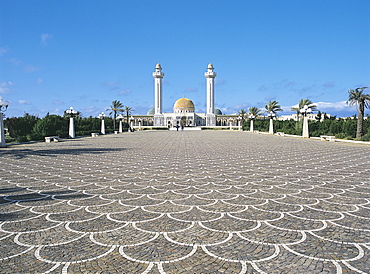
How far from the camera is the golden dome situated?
4090 inches

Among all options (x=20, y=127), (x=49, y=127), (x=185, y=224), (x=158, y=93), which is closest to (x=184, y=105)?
(x=158, y=93)

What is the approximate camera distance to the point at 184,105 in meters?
104

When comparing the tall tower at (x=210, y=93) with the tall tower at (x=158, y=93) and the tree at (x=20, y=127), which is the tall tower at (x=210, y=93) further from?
the tree at (x=20, y=127)

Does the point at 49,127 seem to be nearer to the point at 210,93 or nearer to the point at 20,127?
the point at 20,127

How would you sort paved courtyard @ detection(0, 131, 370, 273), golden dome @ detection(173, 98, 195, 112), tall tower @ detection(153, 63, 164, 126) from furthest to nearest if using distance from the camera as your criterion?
golden dome @ detection(173, 98, 195, 112) < tall tower @ detection(153, 63, 164, 126) < paved courtyard @ detection(0, 131, 370, 273)

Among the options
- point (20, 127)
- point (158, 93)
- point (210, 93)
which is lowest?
point (20, 127)

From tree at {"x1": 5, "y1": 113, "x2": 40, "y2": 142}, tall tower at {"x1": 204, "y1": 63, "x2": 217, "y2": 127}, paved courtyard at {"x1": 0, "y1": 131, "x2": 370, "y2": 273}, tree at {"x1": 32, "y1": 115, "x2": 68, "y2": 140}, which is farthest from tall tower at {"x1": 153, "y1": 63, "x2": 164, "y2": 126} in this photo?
paved courtyard at {"x1": 0, "y1": 131, "x2": 370, "y2": 273}

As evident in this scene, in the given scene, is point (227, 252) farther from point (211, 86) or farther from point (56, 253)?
point (211, 86)

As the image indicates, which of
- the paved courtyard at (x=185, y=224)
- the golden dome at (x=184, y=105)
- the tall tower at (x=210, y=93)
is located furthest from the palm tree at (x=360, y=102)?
the golden dome at (x=184, y=105)

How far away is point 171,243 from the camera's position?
3.28m

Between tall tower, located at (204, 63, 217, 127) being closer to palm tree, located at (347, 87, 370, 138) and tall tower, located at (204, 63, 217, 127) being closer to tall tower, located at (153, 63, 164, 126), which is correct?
tall tower, located at (153, 63, 164, 126)

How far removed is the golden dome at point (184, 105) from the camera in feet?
341

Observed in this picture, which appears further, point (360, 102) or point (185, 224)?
point (360, 102)

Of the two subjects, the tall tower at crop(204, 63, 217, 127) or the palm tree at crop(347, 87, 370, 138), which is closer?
the palm tree at crop(347, 87, 370, 138)
